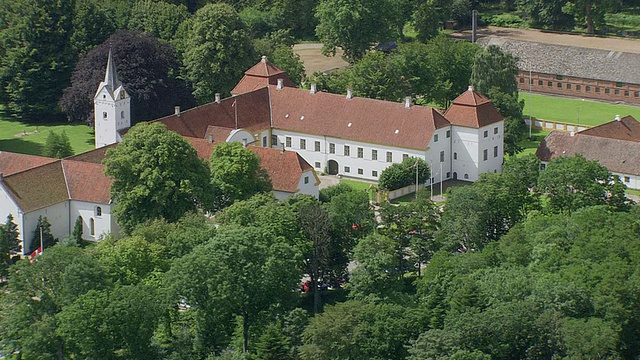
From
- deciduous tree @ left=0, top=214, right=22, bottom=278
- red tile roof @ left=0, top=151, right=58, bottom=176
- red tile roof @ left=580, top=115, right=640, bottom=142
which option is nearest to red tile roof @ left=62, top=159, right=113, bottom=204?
red tile roof @ left=0, top=151, right=58, bottom=176

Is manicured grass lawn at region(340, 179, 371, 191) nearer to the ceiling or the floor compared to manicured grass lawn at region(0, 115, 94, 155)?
nearer to the floor

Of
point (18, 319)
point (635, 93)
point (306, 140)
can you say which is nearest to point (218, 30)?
point (306, 140)

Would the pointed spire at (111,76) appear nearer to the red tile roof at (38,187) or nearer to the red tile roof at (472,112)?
the red tile roof at (38,187)

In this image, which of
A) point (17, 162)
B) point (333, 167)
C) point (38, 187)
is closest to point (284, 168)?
point (333, 167)

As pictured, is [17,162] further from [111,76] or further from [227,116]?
[227,116]

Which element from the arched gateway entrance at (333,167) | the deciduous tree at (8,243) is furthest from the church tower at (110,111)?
the deciduous tree at (8,243)

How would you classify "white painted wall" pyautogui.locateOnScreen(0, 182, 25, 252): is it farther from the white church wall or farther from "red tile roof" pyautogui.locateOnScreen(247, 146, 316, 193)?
the white church wall
